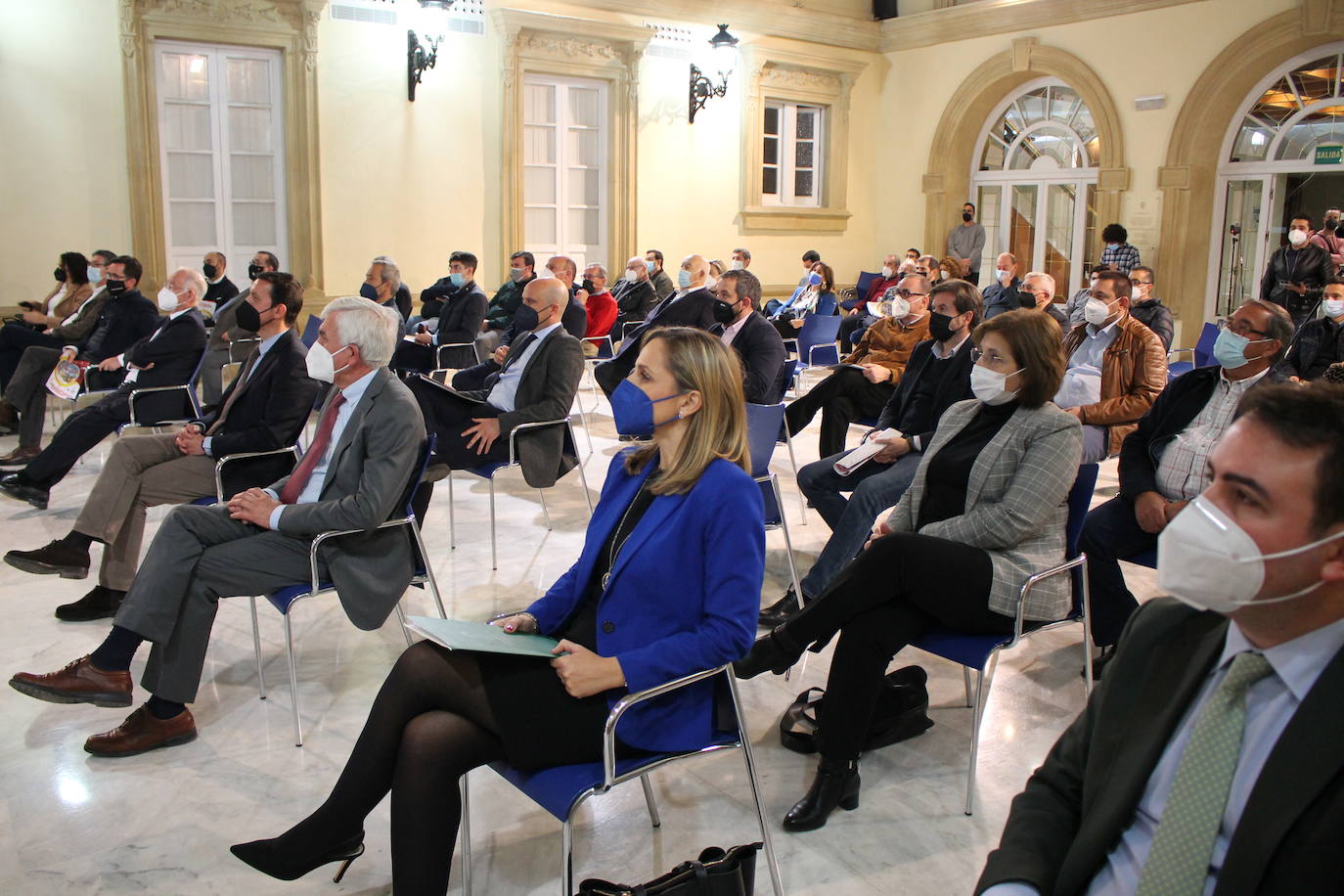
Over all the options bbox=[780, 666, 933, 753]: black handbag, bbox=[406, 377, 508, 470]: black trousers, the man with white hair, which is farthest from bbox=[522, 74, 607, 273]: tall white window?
bbox=[780, 666, 933, 753]: black handbag

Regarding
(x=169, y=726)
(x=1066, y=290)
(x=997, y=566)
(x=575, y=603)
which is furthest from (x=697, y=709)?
(x=1066, y=290)

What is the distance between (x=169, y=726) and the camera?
3.14 meters

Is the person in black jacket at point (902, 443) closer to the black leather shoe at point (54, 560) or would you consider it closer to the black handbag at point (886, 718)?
the black handbag at point (886, 718)

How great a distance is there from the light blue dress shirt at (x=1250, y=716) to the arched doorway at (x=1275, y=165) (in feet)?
37.9

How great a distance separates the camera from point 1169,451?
3.64 m

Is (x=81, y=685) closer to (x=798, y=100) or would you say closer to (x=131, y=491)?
(x=131, y=491)

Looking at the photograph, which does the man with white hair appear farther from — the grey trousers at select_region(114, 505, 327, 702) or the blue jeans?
the blue jeans

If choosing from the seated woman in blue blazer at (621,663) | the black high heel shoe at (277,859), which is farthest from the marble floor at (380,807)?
the seated woman in blue blazer at (621,663)

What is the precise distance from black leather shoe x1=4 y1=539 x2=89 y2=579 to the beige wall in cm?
686

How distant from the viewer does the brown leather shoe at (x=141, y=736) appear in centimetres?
307

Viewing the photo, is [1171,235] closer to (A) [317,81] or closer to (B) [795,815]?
(A) [317,81]

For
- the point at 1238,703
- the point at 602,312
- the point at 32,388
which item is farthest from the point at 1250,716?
the point at 602,312

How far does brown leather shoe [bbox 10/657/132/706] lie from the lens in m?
3.13

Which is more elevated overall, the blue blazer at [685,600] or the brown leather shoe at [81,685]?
the blue blazer at [685,600]
